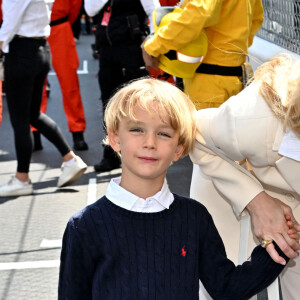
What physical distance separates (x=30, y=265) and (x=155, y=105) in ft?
7.15

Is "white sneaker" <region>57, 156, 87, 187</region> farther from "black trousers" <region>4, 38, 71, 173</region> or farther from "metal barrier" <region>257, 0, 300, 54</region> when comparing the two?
"metal barrier" <region>257, 0, 300, 54</region>

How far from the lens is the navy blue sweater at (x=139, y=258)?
6.19 feet

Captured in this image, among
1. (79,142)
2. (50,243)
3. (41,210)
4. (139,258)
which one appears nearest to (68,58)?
(79,142)

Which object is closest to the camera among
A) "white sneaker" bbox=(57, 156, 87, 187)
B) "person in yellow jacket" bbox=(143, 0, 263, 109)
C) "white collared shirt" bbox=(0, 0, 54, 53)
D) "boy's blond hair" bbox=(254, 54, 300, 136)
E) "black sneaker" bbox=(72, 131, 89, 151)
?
"boy's blond hair" bbox=(254, 54, 300, 136)

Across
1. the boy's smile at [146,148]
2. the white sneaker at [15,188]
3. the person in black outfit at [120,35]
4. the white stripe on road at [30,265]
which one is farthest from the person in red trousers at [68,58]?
the boy's smile at [146,148]

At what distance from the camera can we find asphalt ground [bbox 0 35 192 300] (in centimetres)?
367

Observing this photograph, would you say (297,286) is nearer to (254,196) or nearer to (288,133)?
(254,196)

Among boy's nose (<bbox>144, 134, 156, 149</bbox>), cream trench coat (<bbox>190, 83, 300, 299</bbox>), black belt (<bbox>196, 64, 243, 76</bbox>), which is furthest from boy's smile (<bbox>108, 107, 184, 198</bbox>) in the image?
black belt (<bbox>196, 64, 243, 76</bbox>)

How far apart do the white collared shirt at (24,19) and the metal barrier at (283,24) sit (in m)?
1.51

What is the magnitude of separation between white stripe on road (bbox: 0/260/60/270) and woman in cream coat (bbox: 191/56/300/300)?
1715 millimetres

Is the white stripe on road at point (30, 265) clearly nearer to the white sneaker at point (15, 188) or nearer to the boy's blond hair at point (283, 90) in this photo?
the white sneaker at point (15, 188)

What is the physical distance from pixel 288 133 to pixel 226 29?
5.26ft

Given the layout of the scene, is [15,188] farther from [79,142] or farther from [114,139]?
[114,139]

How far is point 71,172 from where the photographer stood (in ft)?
17.0
